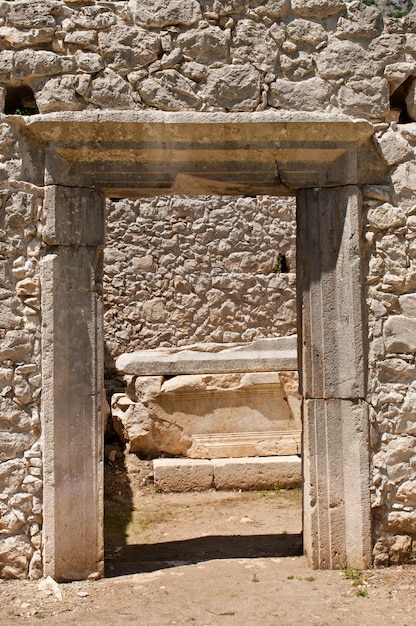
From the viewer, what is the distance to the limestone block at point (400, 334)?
162 inches

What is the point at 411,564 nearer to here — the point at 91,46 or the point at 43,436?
the point at 43,436

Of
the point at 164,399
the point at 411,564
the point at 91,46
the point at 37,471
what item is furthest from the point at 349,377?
the point at 164,399

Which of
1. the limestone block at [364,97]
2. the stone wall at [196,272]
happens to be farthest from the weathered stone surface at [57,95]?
the stone wall at [196,272]

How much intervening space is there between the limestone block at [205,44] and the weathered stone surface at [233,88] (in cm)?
9

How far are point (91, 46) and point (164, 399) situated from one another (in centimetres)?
374

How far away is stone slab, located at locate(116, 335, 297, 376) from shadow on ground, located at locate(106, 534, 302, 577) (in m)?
1.99

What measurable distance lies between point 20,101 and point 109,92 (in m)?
0.62

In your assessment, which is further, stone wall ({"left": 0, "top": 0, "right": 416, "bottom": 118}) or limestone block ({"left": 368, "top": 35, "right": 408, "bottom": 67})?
limestone block ({"left": 368, "top": 35, "right": 408, "bottom": 67})

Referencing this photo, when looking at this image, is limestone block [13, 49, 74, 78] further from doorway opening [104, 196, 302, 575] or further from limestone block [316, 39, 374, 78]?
doorway opening [104, 196, 302, 575]

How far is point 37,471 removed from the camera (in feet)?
12.9

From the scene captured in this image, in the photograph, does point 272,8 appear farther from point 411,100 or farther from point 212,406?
point 212,406

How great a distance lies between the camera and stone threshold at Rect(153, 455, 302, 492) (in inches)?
257

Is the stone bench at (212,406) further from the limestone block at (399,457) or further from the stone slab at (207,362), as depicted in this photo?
the limestone block at (399,457)

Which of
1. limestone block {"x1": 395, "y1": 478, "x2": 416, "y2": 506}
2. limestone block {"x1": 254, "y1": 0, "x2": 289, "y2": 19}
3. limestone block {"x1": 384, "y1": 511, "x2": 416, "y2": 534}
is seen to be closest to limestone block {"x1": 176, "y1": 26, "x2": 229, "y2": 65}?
limestone block {"x1": 254, "y1": 0, "x2": 289, "y2": 19}
